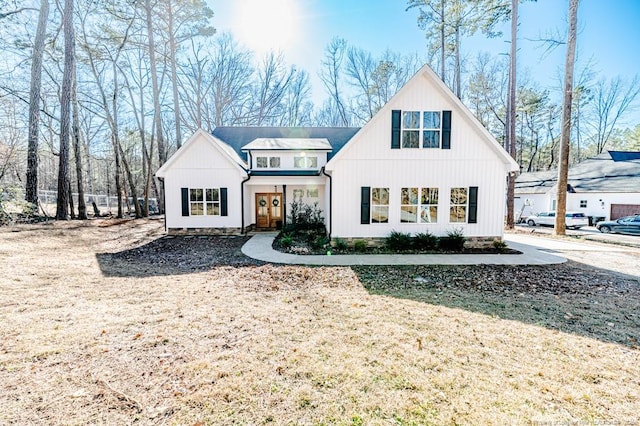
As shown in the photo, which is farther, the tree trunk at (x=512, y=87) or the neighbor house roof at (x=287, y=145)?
the tree trunk at (x=512, y=87)

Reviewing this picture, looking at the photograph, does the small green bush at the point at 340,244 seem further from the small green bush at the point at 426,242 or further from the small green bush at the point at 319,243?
the small green bush at the point at 426,242

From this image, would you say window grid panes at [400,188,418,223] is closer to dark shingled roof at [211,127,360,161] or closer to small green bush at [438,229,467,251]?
small green bush at [438,229,467,251]

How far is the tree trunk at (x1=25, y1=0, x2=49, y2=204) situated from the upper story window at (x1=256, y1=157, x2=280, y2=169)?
1012 centimetres

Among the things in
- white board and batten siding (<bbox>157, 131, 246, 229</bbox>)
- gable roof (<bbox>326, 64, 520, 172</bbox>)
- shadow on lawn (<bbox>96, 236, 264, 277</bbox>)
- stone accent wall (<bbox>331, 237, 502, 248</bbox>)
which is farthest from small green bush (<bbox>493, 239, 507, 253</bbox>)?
white board and batten siding (<bbox>157, 131, 246, 229</bbox>)

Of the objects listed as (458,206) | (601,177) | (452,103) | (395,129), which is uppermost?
(452,103)

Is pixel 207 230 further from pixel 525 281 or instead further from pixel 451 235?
pixel 525 281

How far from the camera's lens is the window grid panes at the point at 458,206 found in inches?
408

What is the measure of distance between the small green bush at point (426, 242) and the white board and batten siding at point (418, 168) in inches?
15.7

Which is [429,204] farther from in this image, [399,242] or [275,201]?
[275,201]

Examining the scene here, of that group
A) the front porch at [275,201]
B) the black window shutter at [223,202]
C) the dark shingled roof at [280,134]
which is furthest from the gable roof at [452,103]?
the dark shingled roof at [280,134]

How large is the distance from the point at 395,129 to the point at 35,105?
54.1 ft

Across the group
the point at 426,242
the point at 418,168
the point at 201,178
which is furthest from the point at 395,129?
the point at 201,178

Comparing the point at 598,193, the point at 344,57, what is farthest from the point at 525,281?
the point at 344,57

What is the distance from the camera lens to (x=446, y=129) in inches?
395
